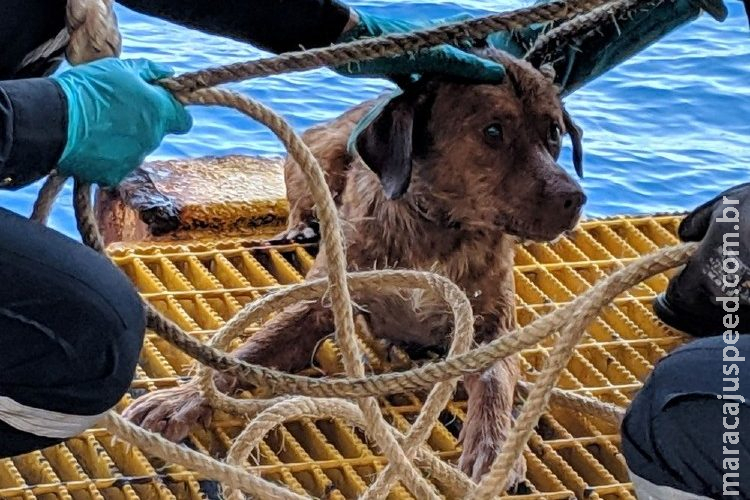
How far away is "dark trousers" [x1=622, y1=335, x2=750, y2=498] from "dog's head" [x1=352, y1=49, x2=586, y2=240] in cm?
116

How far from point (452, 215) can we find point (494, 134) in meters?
0.23

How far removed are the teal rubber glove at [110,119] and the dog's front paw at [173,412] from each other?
96cm

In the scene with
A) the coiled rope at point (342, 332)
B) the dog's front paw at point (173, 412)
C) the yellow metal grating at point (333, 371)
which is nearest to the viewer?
the coiled rope at point (342, 332)

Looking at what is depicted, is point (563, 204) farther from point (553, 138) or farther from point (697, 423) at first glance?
point (697, 423)

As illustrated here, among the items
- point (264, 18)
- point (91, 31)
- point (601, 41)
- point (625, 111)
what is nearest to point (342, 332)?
point (264, 18)

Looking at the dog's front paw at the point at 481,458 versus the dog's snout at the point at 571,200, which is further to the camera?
the dog's snout at the point at 571,200

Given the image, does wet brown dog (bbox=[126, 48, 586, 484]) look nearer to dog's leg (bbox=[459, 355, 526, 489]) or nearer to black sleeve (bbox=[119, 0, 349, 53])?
dog's leg (bbox=[459, 355, 526, 489])

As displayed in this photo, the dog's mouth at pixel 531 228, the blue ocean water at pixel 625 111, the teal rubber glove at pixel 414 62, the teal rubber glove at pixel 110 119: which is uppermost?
the teal rubber glove at pixel 110 119

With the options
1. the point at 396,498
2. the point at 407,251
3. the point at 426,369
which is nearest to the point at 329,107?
the point at 407,251

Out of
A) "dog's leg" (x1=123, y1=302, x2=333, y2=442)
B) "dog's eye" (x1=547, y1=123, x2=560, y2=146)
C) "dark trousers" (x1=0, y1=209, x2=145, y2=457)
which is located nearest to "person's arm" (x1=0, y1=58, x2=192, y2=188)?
"dark trousers" (x1=0, y1=209, x2=145, y2=457)

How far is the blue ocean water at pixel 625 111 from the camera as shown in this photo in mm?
7043

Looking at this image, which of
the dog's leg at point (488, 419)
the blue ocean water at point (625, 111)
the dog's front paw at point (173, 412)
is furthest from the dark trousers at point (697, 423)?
the blue ocean water at point (625, 111)

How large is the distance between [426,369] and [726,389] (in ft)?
1.84

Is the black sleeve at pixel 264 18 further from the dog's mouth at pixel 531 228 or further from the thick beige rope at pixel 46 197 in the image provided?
the dog's mouth at pixel 531 228
